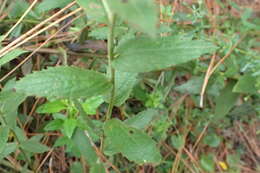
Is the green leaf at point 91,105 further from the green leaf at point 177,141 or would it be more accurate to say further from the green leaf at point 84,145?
the green leaf at point 177,141

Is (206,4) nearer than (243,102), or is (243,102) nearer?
(243,102)

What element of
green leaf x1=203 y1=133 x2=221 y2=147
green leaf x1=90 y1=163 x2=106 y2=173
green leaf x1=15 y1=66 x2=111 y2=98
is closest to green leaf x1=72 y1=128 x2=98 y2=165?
green leaf x1=90 y1=163 x2=106 y2=173

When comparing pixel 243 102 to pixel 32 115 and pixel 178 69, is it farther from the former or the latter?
pixel 32 115

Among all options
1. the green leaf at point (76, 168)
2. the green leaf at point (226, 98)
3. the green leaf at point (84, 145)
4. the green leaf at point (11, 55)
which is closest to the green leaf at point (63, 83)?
the green leaf at point (11, 55)

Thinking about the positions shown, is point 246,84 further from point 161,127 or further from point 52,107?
point 52,107

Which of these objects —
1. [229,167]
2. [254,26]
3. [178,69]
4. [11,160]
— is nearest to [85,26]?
[178,69]

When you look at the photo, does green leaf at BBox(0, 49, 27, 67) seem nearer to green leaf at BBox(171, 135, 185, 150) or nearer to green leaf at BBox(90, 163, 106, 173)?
green leaf at BBox(90, 163, 106, 173)

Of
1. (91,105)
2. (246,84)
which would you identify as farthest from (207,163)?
(91,105)
